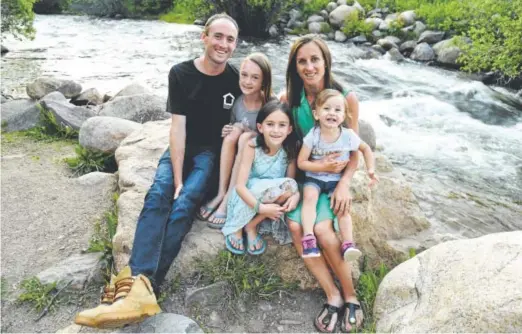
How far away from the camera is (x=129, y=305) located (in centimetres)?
276

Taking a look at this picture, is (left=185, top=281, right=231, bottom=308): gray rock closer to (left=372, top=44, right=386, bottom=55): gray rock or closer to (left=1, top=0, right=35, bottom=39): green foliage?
(left=1, top=0, right=35, bottom=39): green foliage

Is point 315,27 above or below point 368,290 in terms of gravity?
above

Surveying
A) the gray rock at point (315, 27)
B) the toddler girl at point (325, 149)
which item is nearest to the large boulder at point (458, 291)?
the toddler girl at point (325, 149)

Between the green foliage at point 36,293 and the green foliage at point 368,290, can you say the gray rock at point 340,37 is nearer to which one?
the green foliage at point 368,290

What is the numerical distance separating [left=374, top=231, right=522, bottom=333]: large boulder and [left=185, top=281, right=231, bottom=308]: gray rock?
128 cm

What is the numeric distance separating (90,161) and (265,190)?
362 centimetres

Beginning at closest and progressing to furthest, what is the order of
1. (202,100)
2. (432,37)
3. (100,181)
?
(202,100), (100,181), (432,37)

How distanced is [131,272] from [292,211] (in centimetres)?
136

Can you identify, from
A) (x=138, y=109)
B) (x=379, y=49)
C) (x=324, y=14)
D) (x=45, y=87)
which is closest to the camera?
(x=138, y=109)

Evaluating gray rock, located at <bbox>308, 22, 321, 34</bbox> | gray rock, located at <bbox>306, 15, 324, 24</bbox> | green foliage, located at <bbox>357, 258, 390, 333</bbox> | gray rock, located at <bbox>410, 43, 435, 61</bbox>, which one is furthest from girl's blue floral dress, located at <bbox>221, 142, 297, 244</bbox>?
gray rock, located at <bbox>306, 15, 324, 24</bbox>

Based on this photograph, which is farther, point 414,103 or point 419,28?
point 419,28

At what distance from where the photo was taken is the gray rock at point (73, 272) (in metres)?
3.56

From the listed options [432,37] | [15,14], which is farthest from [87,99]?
[432,37]

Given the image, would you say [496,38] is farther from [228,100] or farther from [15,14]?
[15,14]
